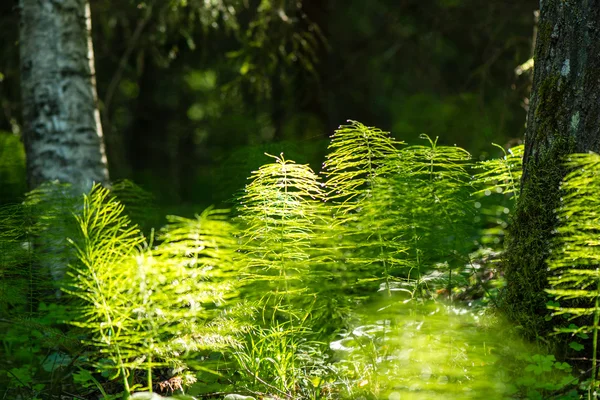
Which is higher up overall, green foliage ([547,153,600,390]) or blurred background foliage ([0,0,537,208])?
blurred background foliage ([0,0,537,208])

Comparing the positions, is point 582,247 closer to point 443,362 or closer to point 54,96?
point 443,362

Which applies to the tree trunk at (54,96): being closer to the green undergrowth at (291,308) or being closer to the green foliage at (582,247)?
the green undergrowth at (291,308)

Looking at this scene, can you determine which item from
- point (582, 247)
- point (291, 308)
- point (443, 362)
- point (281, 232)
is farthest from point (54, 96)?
point (582, 247)

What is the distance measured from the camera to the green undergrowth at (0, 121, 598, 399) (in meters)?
1.91

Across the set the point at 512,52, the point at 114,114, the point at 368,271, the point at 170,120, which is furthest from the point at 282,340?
the point at 170,120

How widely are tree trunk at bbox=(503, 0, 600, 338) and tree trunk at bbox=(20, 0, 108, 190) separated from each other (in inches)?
103

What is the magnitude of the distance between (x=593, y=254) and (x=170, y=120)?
12336 mm

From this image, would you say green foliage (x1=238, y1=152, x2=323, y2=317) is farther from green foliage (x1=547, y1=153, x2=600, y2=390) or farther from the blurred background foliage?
green foliage (x1=547, y1=153, x2=600, y2=390)

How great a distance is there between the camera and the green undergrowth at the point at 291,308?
6.26 ft

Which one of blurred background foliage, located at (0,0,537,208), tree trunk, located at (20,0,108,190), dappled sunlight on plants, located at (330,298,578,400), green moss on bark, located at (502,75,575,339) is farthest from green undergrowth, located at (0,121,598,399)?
tree trunk, located at (20,0,108,190)

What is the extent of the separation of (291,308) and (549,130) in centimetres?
118

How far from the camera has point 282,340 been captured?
2.14 m

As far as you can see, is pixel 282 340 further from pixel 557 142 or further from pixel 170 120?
pixel 170 120

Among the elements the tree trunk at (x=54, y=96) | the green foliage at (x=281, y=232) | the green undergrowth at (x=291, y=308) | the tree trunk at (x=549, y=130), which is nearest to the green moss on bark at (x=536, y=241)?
the tree trunk at (x=549, y=130)
